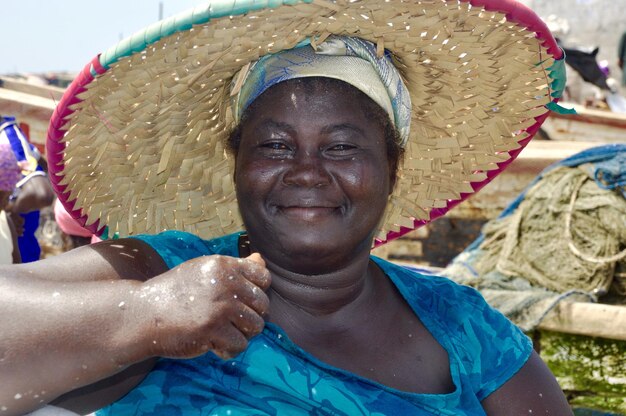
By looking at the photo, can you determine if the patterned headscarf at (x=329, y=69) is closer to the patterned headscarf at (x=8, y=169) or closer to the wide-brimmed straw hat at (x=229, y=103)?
the wide-brimmed straw hat at (x=229, y=103)

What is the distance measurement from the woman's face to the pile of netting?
2.64 metres

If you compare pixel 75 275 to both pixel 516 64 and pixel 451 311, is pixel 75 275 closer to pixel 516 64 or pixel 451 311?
pixel 451 311

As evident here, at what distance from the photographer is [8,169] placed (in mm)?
4828

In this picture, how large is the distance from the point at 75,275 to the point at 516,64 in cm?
126

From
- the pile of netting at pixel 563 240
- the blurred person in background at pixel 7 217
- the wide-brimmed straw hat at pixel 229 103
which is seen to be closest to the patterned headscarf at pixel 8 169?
the blurred person in background at pixel 7 217

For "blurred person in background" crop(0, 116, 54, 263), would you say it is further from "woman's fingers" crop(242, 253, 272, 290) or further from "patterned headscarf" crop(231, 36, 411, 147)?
"woman's fingers" crop(242, 253, 272, 290)

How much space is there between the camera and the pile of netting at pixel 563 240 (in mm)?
4586

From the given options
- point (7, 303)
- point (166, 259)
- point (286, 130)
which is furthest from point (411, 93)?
point (7, 303)

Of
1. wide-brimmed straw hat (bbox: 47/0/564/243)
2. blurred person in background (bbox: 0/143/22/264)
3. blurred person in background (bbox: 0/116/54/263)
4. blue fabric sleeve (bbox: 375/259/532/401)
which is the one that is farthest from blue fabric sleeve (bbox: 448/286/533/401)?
blurred person in background (bbox: 0/116/54/263)

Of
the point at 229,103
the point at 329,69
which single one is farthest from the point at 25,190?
the point at 329,69

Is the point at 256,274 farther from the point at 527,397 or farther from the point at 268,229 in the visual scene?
the point at 527,397

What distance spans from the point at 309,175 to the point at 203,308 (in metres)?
0.55

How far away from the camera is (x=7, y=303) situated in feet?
4.29

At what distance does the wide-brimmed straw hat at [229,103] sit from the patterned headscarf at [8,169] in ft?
9.32
